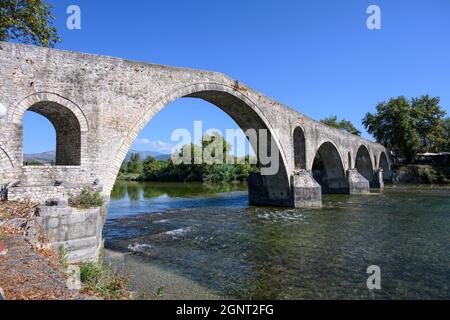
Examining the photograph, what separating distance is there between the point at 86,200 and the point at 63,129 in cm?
380

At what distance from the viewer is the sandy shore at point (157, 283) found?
6898mm

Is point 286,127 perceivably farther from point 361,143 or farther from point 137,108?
point 361,143

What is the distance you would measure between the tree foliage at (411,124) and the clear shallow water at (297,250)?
39.2 meters

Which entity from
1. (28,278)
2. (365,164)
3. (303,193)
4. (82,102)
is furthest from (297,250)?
(365,164)

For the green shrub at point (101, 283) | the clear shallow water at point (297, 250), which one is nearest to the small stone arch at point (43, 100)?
the clear shallow water at point (297, 250)

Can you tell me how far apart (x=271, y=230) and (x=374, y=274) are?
6.08 meters

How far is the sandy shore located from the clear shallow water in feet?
0.76

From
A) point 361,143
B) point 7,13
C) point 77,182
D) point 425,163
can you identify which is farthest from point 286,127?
point 425,163

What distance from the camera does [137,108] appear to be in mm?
13023

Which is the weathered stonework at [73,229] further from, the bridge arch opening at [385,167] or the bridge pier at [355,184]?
the bridge arch opening at [385,167]

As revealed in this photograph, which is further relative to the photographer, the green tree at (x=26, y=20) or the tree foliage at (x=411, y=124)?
the tree foliage at (x=411, y=124)

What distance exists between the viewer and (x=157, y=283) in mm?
7656

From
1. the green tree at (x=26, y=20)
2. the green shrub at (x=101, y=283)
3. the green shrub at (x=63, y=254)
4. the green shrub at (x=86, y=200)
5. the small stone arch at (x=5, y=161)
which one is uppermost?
the green tree at (x=26, y=20)

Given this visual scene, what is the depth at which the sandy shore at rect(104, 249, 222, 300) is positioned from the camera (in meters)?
6.90
